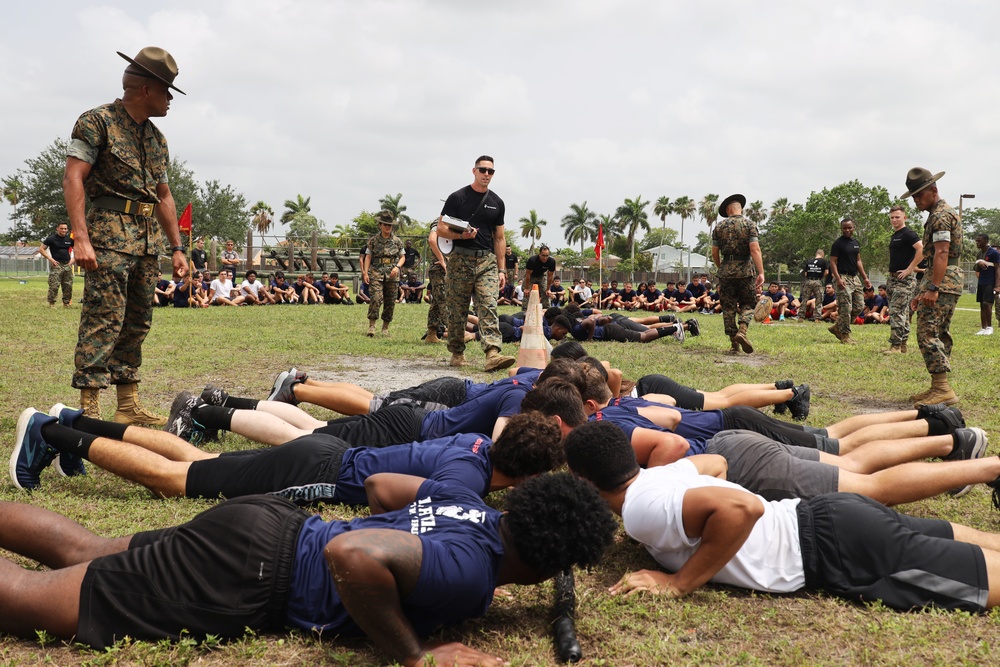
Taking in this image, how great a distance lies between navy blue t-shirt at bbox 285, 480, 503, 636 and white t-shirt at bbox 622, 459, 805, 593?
774 mm

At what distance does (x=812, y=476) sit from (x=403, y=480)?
2080 millimetres

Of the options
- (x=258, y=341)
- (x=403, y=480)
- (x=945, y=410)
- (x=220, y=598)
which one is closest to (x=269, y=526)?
(x=220, y=598)

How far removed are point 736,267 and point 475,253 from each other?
166 inches

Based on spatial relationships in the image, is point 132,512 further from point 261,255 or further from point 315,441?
point 261,255

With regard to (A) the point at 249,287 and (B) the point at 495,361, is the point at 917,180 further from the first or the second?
(A) the point at 249,287

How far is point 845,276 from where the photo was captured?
1395 centimetres

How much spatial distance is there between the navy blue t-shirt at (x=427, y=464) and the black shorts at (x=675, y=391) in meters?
2.41

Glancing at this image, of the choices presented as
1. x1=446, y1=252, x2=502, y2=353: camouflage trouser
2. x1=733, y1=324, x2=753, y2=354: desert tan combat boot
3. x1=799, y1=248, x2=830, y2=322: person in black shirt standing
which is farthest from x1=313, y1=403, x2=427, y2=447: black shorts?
x1=799, y1=248, x2=830, y2=322: person in black shirt standing

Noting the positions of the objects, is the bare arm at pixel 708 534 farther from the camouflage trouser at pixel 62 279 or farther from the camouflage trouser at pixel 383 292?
the camouflage trouser at pixel 62 279

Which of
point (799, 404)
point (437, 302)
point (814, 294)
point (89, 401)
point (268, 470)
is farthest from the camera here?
point (814, 294)

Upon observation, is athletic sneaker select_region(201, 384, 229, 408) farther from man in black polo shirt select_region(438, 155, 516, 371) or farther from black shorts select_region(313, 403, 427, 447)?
man in black polo shirt select_region(438, 155, 516, 371)

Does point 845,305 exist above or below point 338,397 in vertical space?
above

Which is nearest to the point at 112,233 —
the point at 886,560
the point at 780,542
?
the point at 780,542

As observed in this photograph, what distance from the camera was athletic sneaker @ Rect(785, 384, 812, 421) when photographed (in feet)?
20.6
